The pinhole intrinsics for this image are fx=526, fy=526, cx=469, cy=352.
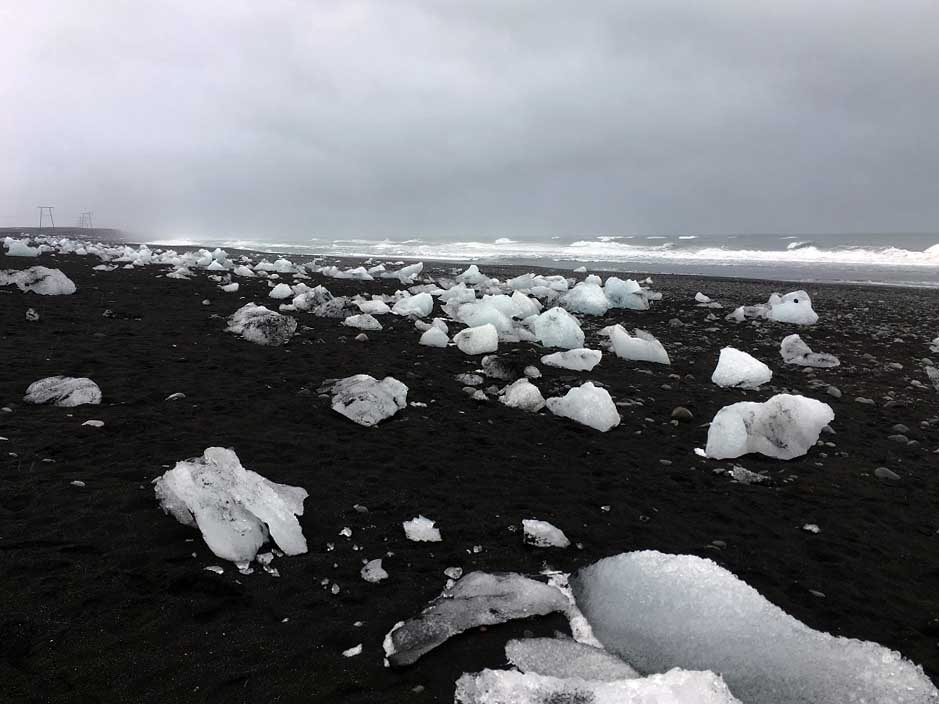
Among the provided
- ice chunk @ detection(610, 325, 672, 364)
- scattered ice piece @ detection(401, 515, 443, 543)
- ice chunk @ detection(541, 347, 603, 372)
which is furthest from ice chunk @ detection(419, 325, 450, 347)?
scattered ice piece @ detection(401, 515, 443, 543)

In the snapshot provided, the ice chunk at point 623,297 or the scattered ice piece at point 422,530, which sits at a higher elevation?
the ice chunk at point 623,297

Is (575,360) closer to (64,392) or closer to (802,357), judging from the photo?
(802,357)

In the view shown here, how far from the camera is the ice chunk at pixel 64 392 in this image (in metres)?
3.35

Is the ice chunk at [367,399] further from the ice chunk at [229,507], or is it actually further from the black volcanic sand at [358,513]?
the ice chunk at [229,507]

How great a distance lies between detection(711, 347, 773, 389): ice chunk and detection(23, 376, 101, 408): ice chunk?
16.9 feet

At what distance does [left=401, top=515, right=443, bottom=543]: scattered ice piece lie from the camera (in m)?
2.34

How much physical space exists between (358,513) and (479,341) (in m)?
3.48

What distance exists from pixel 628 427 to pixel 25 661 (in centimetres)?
344

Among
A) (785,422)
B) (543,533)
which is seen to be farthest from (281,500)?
(785,422)

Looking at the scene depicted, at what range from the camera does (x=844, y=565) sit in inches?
90.9

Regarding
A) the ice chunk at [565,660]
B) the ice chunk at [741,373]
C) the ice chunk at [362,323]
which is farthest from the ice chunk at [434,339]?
the ice chunk at [565,660]

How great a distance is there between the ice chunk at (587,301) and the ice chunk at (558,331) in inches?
113

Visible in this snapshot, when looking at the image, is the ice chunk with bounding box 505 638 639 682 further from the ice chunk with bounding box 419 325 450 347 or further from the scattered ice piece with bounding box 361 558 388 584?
the ice chunk with bounding box 419 325 450 347

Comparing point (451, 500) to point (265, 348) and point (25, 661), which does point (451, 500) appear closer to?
point (25, 661)
